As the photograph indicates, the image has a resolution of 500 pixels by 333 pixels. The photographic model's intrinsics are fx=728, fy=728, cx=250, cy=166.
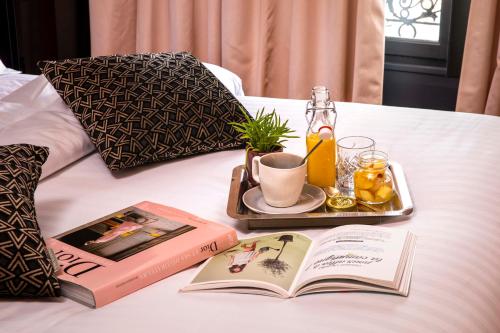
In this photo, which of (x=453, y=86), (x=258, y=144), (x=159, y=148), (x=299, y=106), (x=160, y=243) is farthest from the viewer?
(x=453, y=86)

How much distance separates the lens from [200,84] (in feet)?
6.16

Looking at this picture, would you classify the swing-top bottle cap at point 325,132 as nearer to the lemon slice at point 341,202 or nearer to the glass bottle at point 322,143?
the glass bottle at point 322,143

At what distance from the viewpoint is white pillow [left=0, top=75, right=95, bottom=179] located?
1.67 metres

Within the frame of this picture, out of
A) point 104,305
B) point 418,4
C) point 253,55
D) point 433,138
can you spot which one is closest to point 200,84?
point 433,138

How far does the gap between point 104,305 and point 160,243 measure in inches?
6.7

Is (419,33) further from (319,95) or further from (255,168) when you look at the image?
(255,168)

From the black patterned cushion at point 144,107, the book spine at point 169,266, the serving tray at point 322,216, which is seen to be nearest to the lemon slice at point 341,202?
the serving tray at point 322,216

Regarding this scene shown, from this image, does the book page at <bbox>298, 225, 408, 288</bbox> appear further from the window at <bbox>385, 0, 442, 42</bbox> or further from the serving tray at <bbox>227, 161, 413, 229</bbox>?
the window at <bbox>385, 0, 442, 42</bbox>

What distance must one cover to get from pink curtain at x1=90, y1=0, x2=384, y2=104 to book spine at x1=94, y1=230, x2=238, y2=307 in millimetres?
1799

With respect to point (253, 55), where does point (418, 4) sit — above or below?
above

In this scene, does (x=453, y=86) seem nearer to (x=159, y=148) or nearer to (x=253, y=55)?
(x=253, y=55)

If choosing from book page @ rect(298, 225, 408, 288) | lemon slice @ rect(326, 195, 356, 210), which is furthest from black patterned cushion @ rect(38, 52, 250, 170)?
book page @ rect(298, 225, 408, 288)

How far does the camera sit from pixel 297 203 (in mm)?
1430

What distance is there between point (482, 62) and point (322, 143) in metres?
1.47
